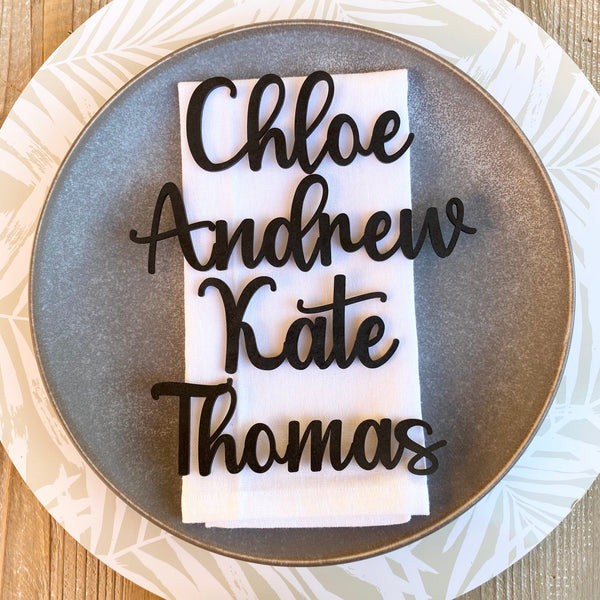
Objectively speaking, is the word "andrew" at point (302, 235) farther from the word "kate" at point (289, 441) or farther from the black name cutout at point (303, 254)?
the word "kate" at point (289, 441)

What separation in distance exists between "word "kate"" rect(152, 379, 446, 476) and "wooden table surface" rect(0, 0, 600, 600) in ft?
0.83

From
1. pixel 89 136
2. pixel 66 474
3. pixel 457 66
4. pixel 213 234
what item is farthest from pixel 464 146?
pixel 66 474

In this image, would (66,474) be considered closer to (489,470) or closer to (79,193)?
(79,193)

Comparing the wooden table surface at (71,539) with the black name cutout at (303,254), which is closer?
the black name cutout at (303,254)

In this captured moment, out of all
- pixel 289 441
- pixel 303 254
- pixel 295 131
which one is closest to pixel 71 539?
pixel 289 441

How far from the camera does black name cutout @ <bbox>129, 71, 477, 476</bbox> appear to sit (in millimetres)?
604

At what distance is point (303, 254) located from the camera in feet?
2.02

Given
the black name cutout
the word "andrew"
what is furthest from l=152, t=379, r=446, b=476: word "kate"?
the word "andrew"

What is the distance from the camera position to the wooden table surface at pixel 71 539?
0.72 meters

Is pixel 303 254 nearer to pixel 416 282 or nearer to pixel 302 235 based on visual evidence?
pixel 302 235

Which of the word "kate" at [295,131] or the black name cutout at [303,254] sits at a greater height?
the word "kate" at [295,131]

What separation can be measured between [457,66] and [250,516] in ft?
1.87

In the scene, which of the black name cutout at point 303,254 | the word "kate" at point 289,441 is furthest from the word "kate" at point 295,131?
the word "kate" at point 289,441

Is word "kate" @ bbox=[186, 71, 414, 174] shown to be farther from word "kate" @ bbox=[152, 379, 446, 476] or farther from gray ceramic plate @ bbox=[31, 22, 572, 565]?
word "kate" @ bbox=[152, 379, 446, 476]
